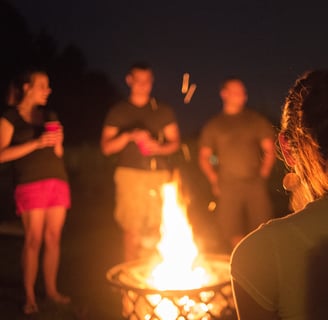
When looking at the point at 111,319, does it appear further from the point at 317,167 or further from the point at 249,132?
the point at 317,167

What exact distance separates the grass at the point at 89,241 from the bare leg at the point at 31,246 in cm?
12

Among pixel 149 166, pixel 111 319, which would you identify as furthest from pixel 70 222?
pixel 111 319

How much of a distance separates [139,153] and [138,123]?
0.27 meters

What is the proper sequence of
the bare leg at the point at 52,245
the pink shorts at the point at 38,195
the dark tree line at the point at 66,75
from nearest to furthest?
the pink shorts at the point at 38,195 < the bare leg at the point at 52,245 < the dark tree line at the point at 66,75

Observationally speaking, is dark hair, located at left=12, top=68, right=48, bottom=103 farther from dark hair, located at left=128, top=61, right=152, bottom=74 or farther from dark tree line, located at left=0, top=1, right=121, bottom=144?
dark tree line, located at left=0, top=1, right=121, bottom=144

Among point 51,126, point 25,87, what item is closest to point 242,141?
point 51,126

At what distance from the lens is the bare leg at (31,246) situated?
13.6ft

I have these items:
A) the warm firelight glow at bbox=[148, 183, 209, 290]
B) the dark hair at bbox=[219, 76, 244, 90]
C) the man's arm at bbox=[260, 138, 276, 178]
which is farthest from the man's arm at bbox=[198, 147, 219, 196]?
the warm firelight glow at bbox=[148, 183, 209, 290]

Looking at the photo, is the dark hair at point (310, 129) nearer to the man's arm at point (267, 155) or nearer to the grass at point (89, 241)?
the grass at point (89, 241)

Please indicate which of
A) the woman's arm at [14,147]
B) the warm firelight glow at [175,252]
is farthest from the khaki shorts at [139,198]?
the woman's arm at [14,147]

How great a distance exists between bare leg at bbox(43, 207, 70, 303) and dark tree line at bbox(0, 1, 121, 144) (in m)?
17.7

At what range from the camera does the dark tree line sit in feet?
73.5

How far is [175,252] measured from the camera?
392 cm

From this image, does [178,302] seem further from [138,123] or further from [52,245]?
[138,123]
